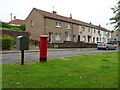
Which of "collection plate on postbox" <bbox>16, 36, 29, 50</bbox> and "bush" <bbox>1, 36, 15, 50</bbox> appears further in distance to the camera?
"bush" <bbox>1, 36, 15, 50</bbox>

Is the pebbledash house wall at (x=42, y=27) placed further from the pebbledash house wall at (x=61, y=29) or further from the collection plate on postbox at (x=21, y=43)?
the collection plate on postbox at (x=21, y=43)

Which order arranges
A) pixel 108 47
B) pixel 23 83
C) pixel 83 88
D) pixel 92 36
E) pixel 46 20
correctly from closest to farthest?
1. pixel 83 88
2. pixel 23 83
3. pixel 108 47
4. pixel 46 20
5. pixel 92 36

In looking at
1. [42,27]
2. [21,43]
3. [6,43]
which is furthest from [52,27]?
[21,43]

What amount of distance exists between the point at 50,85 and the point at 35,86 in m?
0.41

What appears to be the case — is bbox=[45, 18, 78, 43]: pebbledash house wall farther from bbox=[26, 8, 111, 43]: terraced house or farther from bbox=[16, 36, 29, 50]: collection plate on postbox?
bbox=[16, 36, 29, 50]: collection plate on postbox

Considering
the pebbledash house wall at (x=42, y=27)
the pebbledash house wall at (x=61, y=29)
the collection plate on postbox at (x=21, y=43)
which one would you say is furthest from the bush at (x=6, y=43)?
the pebbledash house wall at (x=61, y=29)

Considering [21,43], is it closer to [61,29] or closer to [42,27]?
[42,27]

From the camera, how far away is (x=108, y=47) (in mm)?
27688

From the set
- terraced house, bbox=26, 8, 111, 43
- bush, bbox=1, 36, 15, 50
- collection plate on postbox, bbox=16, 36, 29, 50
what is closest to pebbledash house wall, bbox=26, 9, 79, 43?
terraced house, bbox=26, 8, 111, 43

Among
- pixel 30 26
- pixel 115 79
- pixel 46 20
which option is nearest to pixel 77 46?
pixel 46 20

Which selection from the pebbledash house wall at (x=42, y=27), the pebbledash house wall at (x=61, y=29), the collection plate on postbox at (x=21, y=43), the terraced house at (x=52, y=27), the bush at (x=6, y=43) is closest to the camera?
the collection plate on postbox at (x=21, y=43)

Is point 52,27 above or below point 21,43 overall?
above

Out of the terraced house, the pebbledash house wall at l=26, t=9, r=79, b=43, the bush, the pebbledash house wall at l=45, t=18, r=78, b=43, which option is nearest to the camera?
the bush

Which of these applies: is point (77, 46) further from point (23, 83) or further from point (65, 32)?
point (23, 83)
